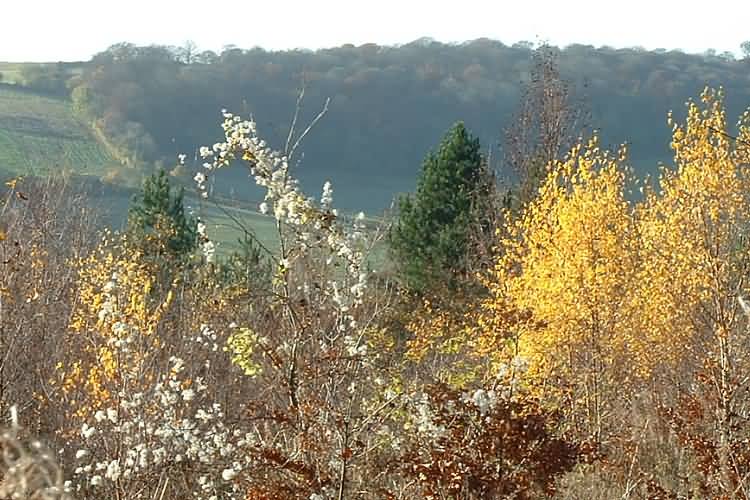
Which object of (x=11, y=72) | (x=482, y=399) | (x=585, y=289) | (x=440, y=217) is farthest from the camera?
(x=11, y=72)

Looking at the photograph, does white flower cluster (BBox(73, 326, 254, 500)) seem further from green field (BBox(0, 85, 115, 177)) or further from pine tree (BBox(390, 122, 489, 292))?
green field (BBox(0, 85, 115, 177))

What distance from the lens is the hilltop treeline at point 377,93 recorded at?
2982 inches

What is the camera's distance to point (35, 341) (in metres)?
10.1

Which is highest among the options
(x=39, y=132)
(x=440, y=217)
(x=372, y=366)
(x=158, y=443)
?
(x=372, y=366)

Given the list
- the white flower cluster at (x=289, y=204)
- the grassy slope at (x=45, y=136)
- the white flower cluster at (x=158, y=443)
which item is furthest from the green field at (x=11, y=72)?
the white flower cluster at (x=289, y=204)

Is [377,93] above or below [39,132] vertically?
above

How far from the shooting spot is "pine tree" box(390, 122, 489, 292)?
27828 millimetres

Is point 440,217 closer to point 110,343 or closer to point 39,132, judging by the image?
point 110,343

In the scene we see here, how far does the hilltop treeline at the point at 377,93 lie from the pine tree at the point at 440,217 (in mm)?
41631

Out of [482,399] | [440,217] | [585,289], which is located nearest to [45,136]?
[440,217]

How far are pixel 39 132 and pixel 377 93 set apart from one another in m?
28.8

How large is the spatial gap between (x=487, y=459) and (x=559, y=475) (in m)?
0.55

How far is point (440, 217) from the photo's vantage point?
94.2 ft

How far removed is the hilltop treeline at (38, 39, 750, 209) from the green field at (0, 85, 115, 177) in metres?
1.80
